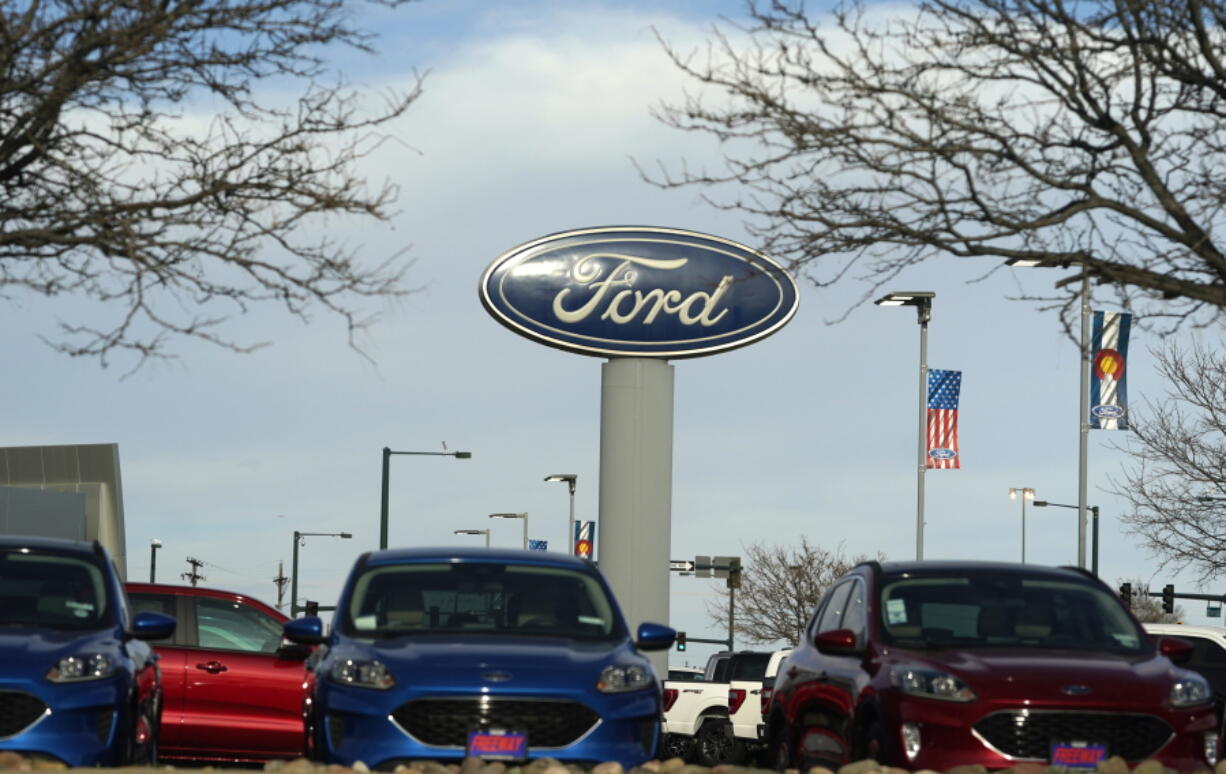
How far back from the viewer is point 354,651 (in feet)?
35.3

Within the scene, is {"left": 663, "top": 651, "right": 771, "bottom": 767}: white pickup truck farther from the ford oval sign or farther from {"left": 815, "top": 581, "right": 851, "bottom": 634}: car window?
{"left": 815, "top": 581, "right": 851, "bottom": 634}: car window

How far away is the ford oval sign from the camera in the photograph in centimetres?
2334

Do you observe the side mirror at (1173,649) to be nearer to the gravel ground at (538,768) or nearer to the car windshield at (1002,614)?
the car windshield at (1002,614)

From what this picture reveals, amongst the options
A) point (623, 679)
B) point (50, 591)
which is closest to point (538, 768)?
point (623, 679)

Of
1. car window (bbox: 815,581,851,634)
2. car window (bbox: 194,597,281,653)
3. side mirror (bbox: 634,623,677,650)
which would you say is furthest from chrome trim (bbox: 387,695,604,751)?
car window (bbox: 194,597,281,653)

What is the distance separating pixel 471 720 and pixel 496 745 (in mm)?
195

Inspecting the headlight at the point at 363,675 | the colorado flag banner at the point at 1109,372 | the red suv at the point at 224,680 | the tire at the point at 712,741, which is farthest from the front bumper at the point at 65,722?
the colorado flag banner at the point at 1109,372

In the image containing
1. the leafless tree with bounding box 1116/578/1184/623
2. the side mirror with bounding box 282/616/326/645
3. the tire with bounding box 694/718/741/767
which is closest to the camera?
the side mirror with bounding box 282/616/326/645

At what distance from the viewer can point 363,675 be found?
A: 1046 centimetres

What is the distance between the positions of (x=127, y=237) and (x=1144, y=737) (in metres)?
6.85

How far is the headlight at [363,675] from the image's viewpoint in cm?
1038

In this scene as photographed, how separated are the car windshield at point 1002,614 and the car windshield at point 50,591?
4.93 metres

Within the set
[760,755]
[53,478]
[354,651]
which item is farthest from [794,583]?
[354,651]

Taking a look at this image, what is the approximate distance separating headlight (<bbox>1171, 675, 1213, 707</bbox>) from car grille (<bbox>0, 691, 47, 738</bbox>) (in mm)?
6343
